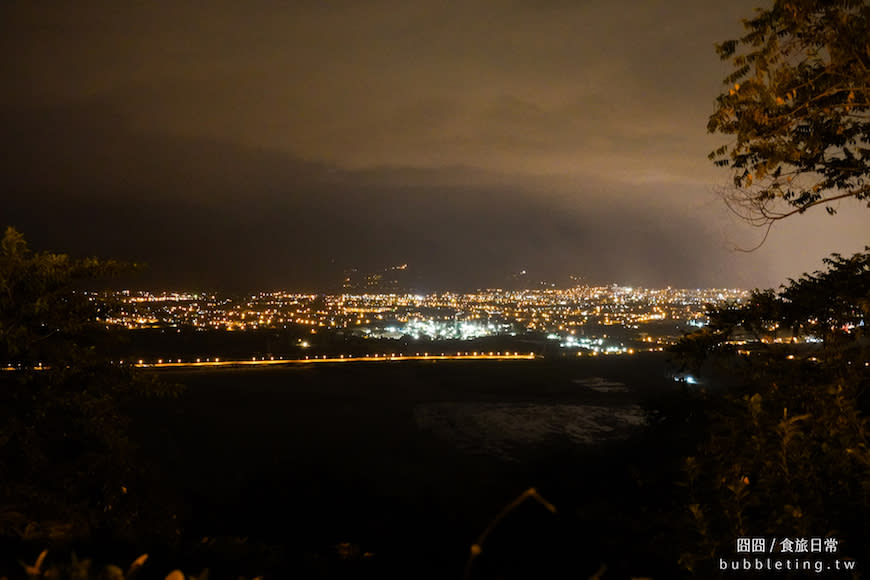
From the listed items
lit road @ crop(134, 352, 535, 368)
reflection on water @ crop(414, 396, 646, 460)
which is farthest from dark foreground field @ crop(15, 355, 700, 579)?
lit road @ crop(134, 352, 535, 368)

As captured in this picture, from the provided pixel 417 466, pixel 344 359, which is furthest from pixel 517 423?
pixel 344 359

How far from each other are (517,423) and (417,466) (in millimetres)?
7759

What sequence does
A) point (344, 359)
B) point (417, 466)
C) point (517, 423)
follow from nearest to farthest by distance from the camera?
point (417, 466)
point (517, 423)
point (344, 359)

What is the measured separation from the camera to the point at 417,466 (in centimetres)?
2028

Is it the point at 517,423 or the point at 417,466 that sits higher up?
the point at 517,423

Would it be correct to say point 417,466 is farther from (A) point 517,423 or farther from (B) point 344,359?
(B) point 344,359

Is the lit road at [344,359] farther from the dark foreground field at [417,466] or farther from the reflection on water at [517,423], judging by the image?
the reflection on water at [517,423]

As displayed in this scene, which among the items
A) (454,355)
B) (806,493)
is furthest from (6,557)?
(454,355)

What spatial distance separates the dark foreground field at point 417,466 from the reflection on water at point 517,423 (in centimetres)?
13

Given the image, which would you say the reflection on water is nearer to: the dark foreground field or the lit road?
the dark foreground field

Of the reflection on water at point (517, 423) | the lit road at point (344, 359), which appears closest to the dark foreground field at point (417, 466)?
the reflection on water at point (517, 423)

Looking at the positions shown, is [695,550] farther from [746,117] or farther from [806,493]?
[746,117]

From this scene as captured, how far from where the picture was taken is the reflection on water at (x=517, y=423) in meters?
23.5

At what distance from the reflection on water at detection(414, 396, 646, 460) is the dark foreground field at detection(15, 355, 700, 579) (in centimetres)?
13
